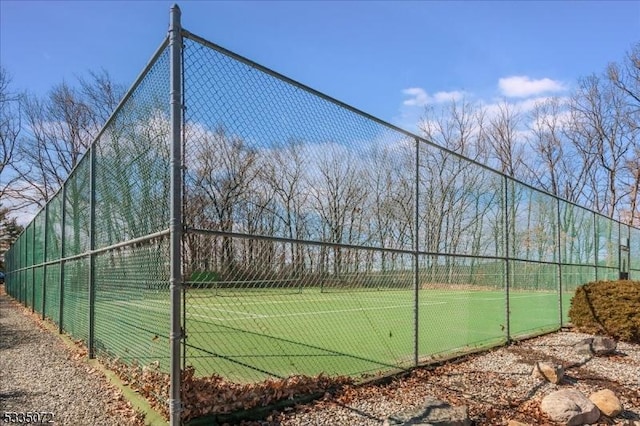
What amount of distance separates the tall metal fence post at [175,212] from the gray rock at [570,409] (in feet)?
10.4

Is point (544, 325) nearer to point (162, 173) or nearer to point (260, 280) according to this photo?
point (260, 280)

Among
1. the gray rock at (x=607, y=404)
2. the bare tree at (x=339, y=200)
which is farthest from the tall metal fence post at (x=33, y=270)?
the gray rock at (x=607, y=404)

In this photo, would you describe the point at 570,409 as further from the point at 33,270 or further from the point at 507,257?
the point at 33,270

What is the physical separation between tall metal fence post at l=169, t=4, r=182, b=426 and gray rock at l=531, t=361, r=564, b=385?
417 cm

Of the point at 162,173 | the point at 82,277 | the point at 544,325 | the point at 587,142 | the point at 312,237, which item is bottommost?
the point at 544,325

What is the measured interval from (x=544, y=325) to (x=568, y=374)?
4.47 meters

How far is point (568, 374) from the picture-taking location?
615 centimetres

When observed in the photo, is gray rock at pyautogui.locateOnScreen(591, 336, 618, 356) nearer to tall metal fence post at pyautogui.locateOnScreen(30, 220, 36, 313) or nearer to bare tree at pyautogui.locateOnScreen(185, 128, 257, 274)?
bare tree at pyautogui.locateOnScreen(185, 128, 257, 274)

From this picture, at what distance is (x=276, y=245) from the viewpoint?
14.8 ft

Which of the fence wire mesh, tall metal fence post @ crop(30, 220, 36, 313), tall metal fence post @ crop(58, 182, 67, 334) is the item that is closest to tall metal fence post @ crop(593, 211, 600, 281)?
the fence wire mesh

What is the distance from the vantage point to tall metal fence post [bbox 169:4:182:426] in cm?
346

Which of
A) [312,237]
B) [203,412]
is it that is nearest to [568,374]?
[312,237]

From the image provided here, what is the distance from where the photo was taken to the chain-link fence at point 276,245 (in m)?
4.05

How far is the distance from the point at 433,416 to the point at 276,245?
1.90 metres
